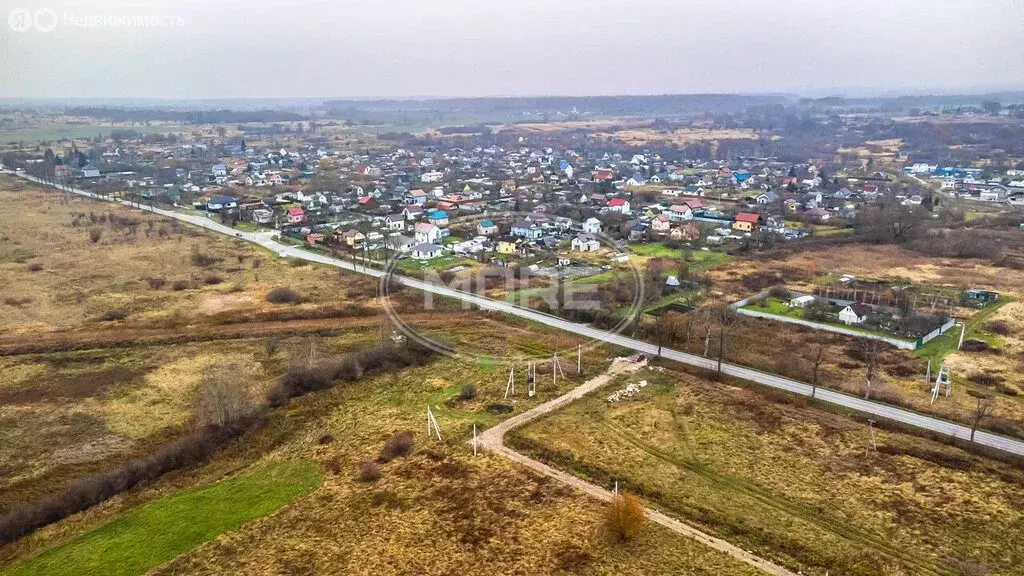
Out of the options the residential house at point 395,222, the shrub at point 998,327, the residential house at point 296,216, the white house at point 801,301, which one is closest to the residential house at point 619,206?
the residential house at point 395,222

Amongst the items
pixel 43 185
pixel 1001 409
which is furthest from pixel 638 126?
pixel 1001 409

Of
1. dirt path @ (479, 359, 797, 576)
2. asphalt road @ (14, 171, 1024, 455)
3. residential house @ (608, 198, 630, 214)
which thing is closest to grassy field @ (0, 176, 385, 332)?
asphalt road @ (14, 171, 1024, 455)

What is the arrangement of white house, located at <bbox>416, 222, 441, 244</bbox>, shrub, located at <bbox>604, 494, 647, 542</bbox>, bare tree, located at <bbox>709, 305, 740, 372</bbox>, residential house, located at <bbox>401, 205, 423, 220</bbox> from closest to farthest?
shrub, located at <bbox>604, 494, 647, 542</bbox> < bare tree, located at <bbox>709, 305, 740, 372</bbox> < white house, located at <bbox>416, 222, 441, 244</bbox> < residential house, located at <bbox>401, 205, 423, 220</bbox>

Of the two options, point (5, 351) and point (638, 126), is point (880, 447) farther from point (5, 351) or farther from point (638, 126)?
point (638, 126)

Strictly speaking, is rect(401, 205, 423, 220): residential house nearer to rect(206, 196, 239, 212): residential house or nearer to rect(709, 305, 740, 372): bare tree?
rect(206, 196, 239, 212): residential house

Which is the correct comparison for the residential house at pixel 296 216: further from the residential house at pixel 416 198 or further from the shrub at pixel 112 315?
the shrub at pixel 112 315
